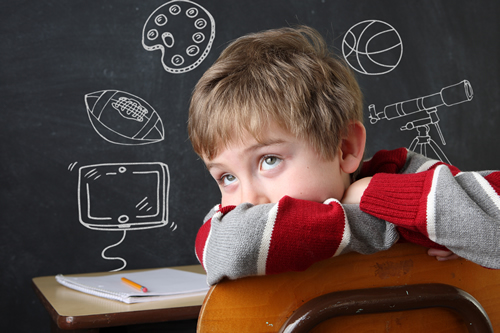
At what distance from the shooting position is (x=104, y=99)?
5.37 feet

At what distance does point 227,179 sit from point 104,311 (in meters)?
0.45

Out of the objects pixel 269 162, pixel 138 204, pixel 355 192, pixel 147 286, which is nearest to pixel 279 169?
pixel 269 162

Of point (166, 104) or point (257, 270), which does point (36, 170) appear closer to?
point (166, 104)

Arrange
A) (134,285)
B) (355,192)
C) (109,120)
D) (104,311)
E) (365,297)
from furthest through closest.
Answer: (109,120), (134,285), (104,311), (355,192), (365,297)

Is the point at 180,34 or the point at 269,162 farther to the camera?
the point at 180,34

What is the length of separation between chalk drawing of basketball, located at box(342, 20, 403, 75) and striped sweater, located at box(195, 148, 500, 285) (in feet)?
5.11

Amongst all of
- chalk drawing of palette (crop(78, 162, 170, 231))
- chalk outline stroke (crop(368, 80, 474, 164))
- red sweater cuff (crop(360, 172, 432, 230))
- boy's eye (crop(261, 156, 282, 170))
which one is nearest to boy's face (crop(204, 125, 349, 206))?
boy's eye (crop(261, 156, 282, 170))

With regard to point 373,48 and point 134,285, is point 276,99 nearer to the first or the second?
point 134,285

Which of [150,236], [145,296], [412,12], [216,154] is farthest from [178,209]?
[412,12]

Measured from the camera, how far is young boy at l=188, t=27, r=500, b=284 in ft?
1.55

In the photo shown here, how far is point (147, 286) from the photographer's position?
48.2 inches

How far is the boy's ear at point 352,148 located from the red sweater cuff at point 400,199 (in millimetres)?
196

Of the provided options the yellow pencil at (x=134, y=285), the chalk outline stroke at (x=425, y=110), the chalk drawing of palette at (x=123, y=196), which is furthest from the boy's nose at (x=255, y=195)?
the chalk outline stroke at (x=425, y=110)

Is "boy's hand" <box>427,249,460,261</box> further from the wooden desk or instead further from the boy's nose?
the wooden desk
